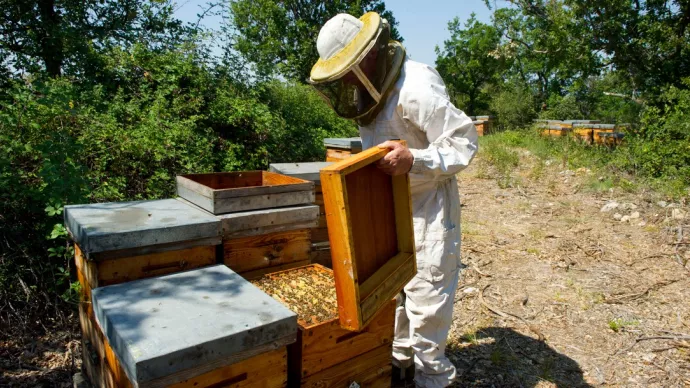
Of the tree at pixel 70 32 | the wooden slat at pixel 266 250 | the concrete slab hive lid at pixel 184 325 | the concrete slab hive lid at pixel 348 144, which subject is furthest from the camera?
the tree at pixel 70 32

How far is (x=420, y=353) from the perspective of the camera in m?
2.37

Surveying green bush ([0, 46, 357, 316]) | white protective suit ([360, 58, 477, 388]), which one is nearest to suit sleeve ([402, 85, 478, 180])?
white protective suit ([360, 58, 477, 388])

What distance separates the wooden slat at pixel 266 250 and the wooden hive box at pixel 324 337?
0.08 meters

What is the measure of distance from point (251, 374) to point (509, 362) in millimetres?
2224

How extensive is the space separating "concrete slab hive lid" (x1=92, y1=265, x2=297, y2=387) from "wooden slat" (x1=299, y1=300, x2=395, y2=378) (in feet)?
0.71

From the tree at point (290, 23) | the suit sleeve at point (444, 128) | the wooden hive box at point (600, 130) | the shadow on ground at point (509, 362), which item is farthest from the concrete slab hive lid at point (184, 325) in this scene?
the tree at point (290, 23)

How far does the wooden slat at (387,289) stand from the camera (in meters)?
1.64

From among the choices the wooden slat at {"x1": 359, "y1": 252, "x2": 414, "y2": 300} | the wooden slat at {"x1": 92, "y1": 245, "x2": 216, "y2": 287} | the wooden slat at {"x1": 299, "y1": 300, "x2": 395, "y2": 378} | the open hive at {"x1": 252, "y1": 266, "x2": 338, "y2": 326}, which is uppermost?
the wooden slat at {"x1": 92, "y1": 245, "x2": 216, "y2": 287}

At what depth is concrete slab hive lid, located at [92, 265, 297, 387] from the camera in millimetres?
1294

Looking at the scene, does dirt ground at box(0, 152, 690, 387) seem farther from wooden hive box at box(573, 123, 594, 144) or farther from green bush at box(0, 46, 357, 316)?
wooden hive box at box(573, 123, 594, 144)

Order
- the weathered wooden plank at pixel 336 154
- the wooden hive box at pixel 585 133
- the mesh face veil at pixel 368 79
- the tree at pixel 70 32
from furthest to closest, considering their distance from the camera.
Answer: the wooden hive box at pixel 585 133, the tree at pixel 70 32, the weathered wooden plank at pixel 336 154, the mesh face veil at pixel 368 79

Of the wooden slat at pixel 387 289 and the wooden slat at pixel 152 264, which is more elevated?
the wooden slat at pixel 152 264

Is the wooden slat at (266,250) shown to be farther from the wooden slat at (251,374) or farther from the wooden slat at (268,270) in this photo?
the wooden slat at (251,374)

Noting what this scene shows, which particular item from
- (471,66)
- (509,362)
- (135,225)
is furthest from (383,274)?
(471,66)
